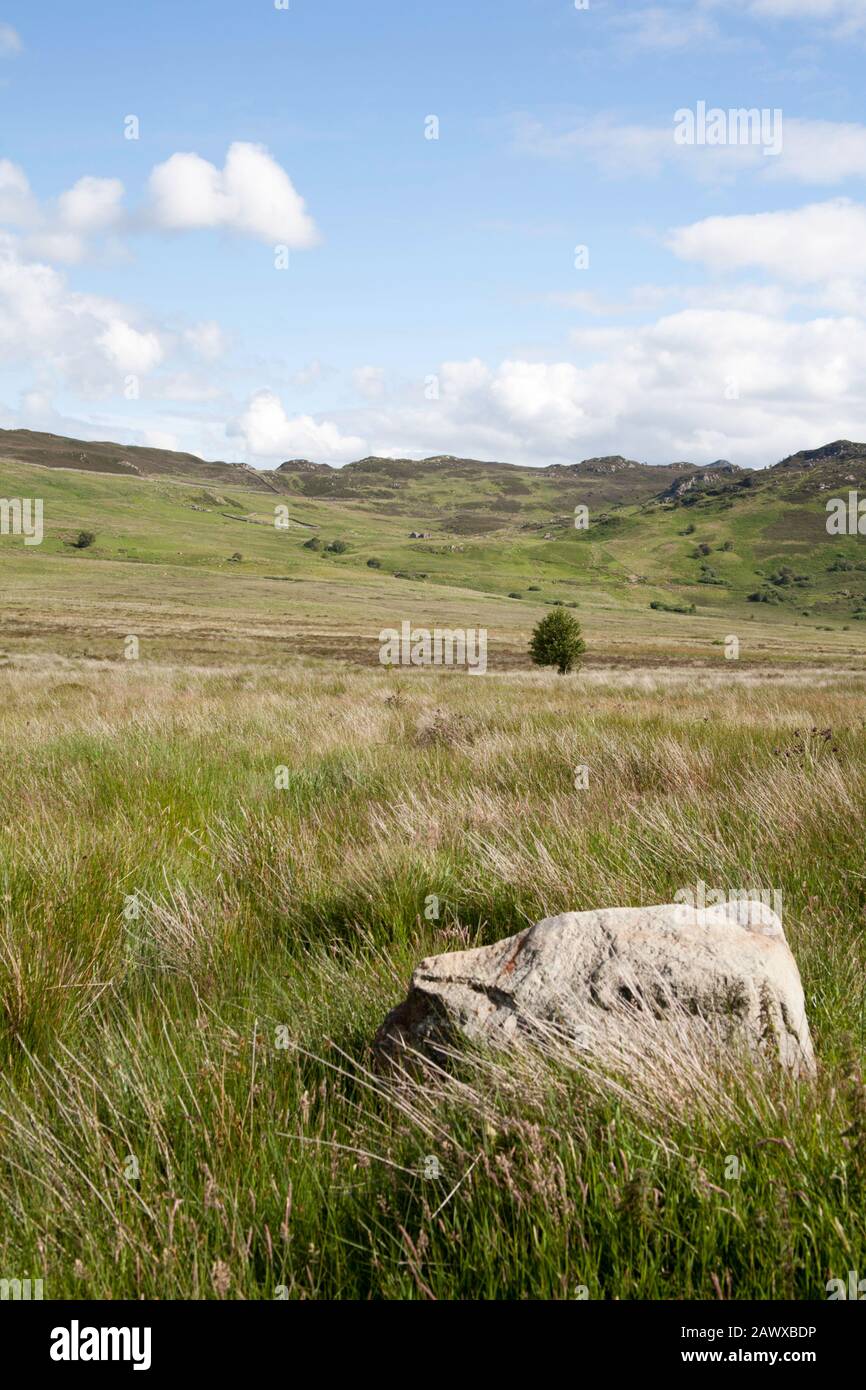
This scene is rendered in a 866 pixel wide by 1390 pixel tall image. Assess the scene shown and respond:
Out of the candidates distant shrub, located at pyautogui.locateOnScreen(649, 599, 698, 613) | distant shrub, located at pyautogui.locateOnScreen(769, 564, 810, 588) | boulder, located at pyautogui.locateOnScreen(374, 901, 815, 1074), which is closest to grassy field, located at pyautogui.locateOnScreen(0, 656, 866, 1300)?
boulder, located at pyautogui.locateOnScreen(374, 901, 815, 1074)

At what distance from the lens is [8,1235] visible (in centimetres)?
180

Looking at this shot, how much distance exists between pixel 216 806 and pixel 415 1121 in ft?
13.0

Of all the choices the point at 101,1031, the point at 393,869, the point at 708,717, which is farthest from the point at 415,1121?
the point at 708,717

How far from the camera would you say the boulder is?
7.48ft

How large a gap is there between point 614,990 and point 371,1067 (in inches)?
28.6

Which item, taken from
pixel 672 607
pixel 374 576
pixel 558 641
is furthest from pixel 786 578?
pixel 558 641

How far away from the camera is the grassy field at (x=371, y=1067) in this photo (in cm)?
165

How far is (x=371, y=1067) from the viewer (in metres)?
2.42

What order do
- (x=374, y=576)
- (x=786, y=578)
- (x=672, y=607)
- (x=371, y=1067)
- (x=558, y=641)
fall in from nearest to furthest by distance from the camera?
(x=371, y=1067)
(x=558, y=641)
(x=374, y=576)
(x=672, y=607)
(x=786, y=578)

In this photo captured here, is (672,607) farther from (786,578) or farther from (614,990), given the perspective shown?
(614,990)

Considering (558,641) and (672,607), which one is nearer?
(558,641)

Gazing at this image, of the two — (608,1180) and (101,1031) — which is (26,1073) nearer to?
(101,1031)

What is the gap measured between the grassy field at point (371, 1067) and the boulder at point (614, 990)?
0.44 ft

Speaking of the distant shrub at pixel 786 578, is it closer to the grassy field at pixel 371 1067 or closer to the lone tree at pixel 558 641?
the lone tree at pixel 558 641
